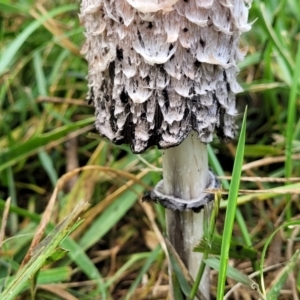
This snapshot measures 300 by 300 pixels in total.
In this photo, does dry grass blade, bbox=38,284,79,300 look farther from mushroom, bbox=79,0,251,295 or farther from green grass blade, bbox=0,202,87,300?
mushroom, bbox=79,0,251,295

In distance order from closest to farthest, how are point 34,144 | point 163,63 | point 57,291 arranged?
point 163,63
point 57,291
point 34,144

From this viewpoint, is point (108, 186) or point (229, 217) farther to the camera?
point (108, 186)

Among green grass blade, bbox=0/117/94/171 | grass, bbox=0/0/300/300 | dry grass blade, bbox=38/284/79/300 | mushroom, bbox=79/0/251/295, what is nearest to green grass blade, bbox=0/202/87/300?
grass, bbox=0/0/300/300

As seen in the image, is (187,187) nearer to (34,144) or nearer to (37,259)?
(37,259)

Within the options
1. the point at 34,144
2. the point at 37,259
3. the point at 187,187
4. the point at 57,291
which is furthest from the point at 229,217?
the point at 34,144

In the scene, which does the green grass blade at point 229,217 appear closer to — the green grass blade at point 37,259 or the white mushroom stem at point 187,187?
the white mushroom stem at point 187,187

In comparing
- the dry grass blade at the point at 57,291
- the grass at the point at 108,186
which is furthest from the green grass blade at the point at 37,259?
the dry grass blade at the point at 57,291

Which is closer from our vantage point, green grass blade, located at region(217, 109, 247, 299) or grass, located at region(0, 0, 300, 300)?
green grass blade, located at region(217, 109, 247, 299)

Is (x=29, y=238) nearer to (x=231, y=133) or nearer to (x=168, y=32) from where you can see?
(x=231, y=133)
